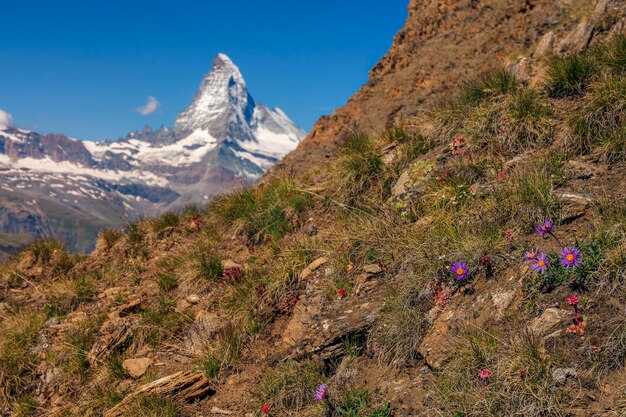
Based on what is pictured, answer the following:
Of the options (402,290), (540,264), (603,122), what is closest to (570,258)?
(540,264)

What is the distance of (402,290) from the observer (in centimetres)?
523

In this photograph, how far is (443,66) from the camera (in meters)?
13.5

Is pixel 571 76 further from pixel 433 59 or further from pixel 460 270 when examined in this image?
pixel 433 59

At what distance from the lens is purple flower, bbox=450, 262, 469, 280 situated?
4816 mm

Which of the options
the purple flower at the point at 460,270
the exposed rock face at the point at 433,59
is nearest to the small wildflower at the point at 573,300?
the purple flower at the point at 460,270

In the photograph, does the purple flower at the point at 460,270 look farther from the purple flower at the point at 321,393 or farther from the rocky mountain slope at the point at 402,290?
the purple flower at the point at 321,393

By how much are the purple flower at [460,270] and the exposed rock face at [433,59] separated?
7.12 metres

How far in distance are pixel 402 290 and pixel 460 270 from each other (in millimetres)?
731

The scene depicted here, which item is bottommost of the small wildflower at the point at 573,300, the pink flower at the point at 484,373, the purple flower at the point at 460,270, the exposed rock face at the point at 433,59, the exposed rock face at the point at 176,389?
the exposed rock face at the point at 176,389

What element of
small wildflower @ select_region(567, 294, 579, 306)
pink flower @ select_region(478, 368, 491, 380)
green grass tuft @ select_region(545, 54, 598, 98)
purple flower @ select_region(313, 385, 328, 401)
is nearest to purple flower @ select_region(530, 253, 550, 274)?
small wildflower @ select_region(567, 294, 579, 306)

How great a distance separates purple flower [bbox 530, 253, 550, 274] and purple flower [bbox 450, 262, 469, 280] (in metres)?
0.67

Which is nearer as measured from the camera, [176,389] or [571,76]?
[176,389]

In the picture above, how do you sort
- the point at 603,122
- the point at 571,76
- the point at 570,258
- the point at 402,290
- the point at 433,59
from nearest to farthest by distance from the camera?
the point at 570,258 → the point at 402,290 → the point at 603,122 → the point at 571,76 → the point at 433,59

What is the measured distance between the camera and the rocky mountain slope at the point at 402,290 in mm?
4062
